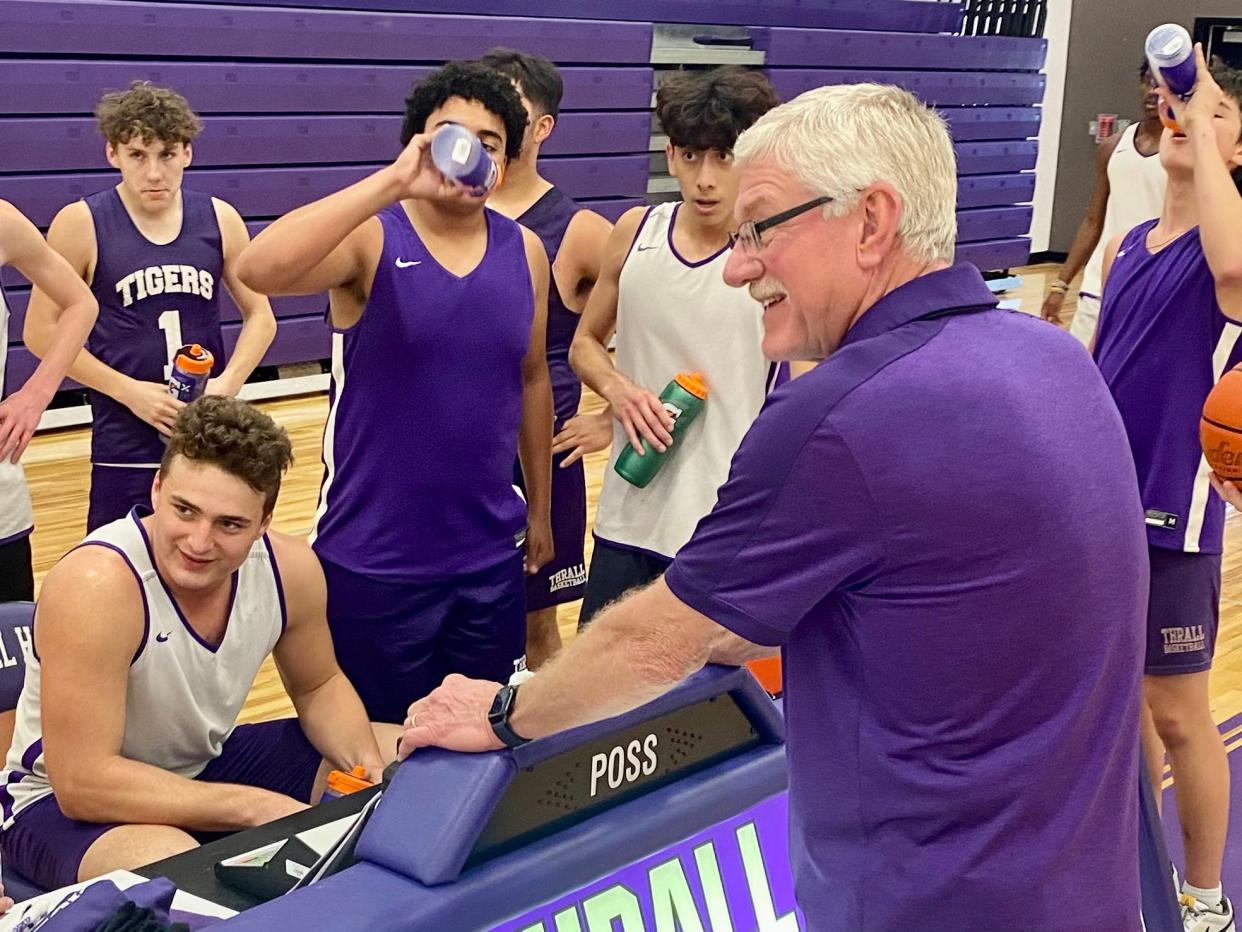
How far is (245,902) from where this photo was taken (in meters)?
1.89

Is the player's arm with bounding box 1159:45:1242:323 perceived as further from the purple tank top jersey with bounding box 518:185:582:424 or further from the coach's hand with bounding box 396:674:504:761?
the coach's hand with bounding box 396:674:504:761

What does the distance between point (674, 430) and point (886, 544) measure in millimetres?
1778

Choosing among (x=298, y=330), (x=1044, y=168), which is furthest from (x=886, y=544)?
(x=1044, y=168)

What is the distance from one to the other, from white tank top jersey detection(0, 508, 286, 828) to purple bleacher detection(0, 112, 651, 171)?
5643mm

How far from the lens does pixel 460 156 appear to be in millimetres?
2566

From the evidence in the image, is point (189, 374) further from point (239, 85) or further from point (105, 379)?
point (239, 85)

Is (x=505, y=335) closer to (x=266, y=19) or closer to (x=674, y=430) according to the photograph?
(x=674, y=430)

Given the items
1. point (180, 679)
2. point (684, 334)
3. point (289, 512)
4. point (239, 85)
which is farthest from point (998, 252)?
point (180, 679)

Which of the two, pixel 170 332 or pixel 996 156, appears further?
pixel 996 156

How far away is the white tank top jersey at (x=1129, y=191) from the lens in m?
5.43

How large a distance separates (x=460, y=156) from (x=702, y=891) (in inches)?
52.6

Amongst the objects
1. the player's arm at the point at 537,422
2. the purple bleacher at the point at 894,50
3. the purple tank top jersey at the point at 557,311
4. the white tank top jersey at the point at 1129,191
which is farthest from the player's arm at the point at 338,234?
the purple bleacher at the point at 894,50

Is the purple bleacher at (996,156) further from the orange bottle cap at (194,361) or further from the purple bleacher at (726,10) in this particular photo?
the orange bottle cap at (194,361)

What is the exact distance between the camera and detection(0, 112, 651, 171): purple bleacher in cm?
768
